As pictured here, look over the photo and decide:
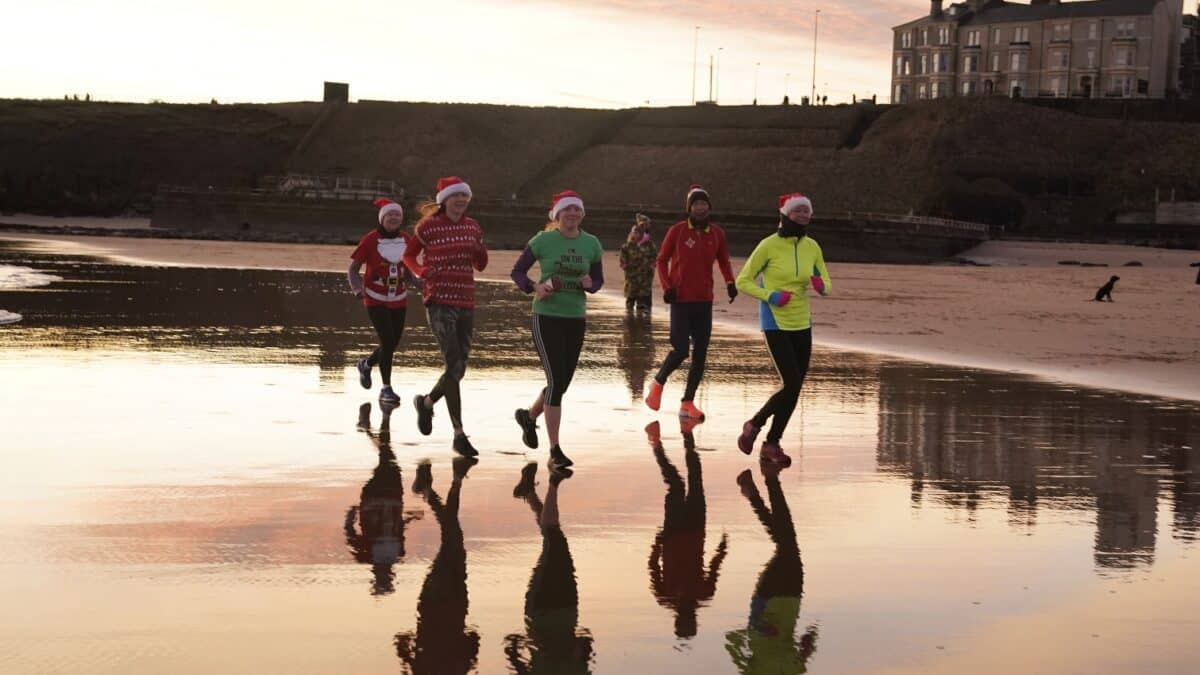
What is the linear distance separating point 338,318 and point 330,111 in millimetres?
107412

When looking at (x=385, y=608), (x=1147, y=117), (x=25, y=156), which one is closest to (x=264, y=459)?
(x=385, y=608)

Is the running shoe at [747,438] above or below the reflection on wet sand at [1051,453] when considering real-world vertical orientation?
above

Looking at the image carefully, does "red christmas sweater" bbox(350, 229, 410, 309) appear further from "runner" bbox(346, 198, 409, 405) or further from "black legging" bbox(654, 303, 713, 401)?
"black legging" bbox(654, 303, 713, 401)

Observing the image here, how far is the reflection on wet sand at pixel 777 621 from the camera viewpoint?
209 inches

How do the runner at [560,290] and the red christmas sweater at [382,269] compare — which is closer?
the runner at [560,290]

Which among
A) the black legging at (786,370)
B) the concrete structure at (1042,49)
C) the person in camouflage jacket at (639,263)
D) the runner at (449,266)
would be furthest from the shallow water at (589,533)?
the concrete structure at (1042,49)

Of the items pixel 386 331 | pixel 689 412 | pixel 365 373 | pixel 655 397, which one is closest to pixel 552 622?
pixel 689 412

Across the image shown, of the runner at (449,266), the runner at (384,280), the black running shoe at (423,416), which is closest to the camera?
the runner at (449,266)

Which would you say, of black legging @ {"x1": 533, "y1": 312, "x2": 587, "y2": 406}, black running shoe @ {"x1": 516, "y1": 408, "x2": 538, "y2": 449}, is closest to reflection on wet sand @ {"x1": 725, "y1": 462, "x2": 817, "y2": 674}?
black legging @ {"x1": 533, "y1": 312, "x2": 587, "y2": 406}

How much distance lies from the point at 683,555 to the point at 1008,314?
22350 mm

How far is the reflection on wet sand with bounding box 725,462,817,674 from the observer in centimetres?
531

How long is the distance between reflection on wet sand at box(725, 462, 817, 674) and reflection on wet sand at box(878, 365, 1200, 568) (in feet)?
4.52

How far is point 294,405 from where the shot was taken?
12.6m

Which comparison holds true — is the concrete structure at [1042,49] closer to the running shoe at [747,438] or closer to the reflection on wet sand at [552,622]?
the running shoe at [747,438]
